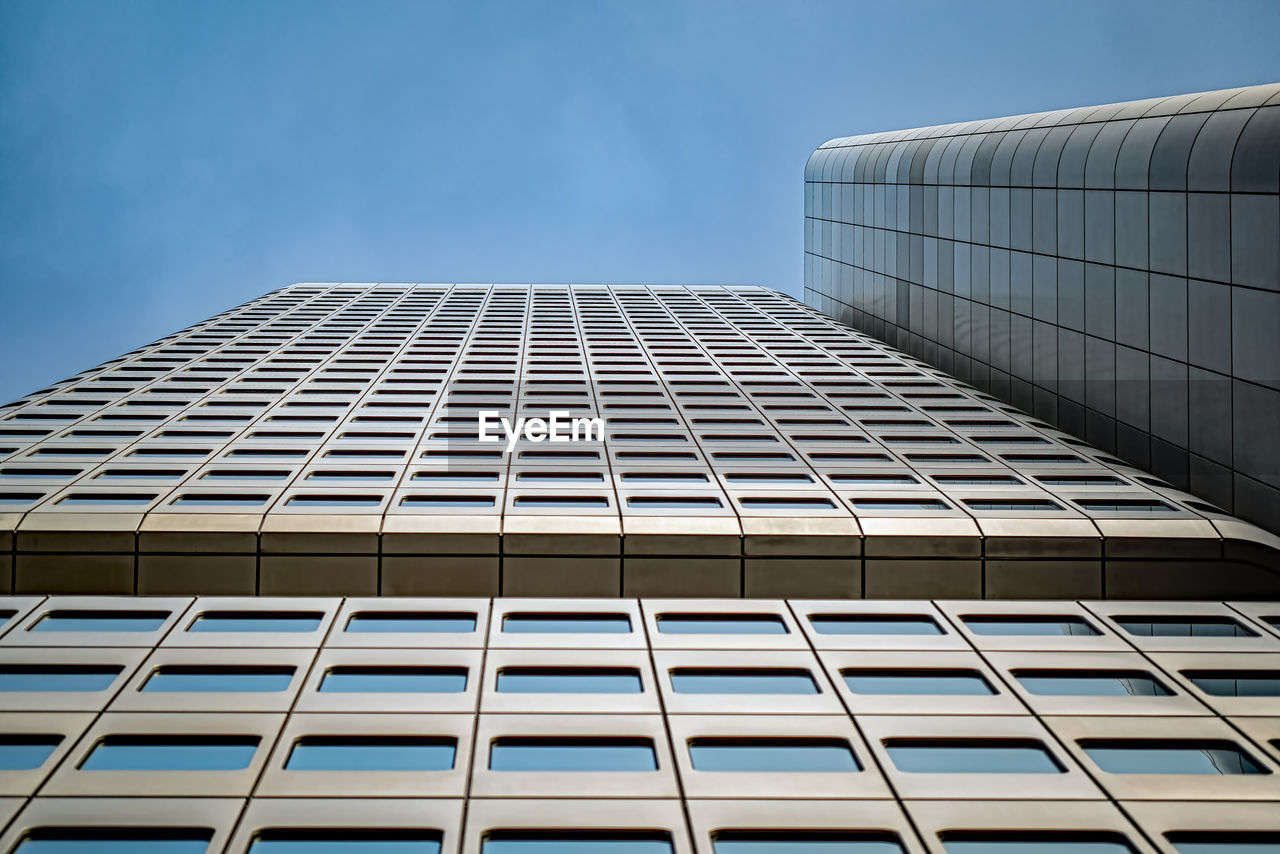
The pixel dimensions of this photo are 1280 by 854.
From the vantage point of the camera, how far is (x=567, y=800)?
1271 cm

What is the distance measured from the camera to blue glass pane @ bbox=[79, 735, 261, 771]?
13.4 meters

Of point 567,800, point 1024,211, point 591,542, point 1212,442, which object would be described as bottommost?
point 567,800

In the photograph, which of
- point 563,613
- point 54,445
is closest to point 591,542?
point 563,613

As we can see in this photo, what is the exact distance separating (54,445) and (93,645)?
14.0 m

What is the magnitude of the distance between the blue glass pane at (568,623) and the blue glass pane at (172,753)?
5229 mm

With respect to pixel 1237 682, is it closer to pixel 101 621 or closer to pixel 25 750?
pixel 25 750

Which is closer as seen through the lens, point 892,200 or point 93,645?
point 93,645

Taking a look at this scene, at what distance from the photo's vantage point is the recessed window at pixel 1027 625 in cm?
1866

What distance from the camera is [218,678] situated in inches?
637

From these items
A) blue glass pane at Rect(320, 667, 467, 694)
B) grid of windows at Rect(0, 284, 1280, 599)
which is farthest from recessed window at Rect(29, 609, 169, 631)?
blue glass pane at Rect(320, 667, 467, 694)

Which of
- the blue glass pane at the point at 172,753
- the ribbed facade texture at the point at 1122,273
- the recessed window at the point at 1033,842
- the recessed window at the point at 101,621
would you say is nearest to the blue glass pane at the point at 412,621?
the recessed window at the point at 101,621

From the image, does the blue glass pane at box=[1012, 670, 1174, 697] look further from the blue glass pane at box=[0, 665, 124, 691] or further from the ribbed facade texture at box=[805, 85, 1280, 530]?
the blue glass pane at box=[0, 665, 124, 691]

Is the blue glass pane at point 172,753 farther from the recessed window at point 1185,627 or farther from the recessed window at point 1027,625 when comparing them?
the recessed window at point 1185,627

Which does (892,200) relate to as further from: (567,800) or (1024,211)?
(567,800)
